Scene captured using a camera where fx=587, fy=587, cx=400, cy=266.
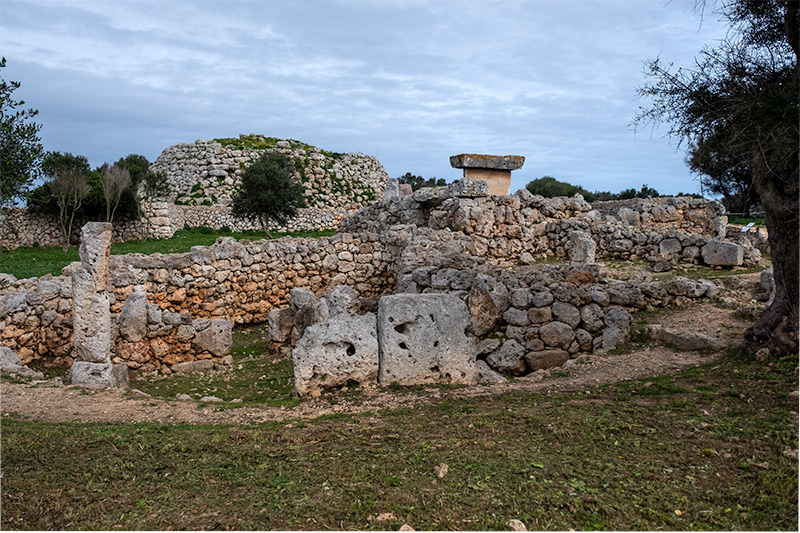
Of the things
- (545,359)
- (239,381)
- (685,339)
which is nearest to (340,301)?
(239,381)

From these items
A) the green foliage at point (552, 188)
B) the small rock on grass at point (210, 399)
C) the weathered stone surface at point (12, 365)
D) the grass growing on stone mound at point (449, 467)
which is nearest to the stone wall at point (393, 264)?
the weathered stone surface at point (12, 365)

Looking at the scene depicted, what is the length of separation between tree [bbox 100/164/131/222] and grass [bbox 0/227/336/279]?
2.15 m

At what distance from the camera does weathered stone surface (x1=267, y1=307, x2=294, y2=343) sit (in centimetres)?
1273

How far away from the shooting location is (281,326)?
41.9ft

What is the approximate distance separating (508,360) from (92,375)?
6995 millimetres

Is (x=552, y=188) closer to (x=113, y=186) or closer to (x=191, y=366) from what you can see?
(x=113, y=186)

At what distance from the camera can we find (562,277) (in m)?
11.5

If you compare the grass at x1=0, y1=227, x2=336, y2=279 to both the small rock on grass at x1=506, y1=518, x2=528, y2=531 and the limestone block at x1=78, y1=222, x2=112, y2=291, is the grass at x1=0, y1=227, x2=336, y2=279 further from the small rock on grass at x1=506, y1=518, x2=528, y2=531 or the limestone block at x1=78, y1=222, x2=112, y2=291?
the small rock on grass at x1=506, y1=518, x2=528, y2=531

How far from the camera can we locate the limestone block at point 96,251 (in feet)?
33.1

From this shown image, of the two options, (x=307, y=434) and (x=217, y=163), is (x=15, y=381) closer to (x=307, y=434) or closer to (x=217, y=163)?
(x=307, y=434)

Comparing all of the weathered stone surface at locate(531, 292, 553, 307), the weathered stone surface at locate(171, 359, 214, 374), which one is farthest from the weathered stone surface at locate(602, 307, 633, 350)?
the weathered stone surface at locate(171, 359, 214, 374)

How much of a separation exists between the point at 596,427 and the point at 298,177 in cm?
3265

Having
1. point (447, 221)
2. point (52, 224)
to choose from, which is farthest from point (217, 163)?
point (447, 221)

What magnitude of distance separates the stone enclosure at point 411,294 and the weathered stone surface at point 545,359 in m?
0.02
